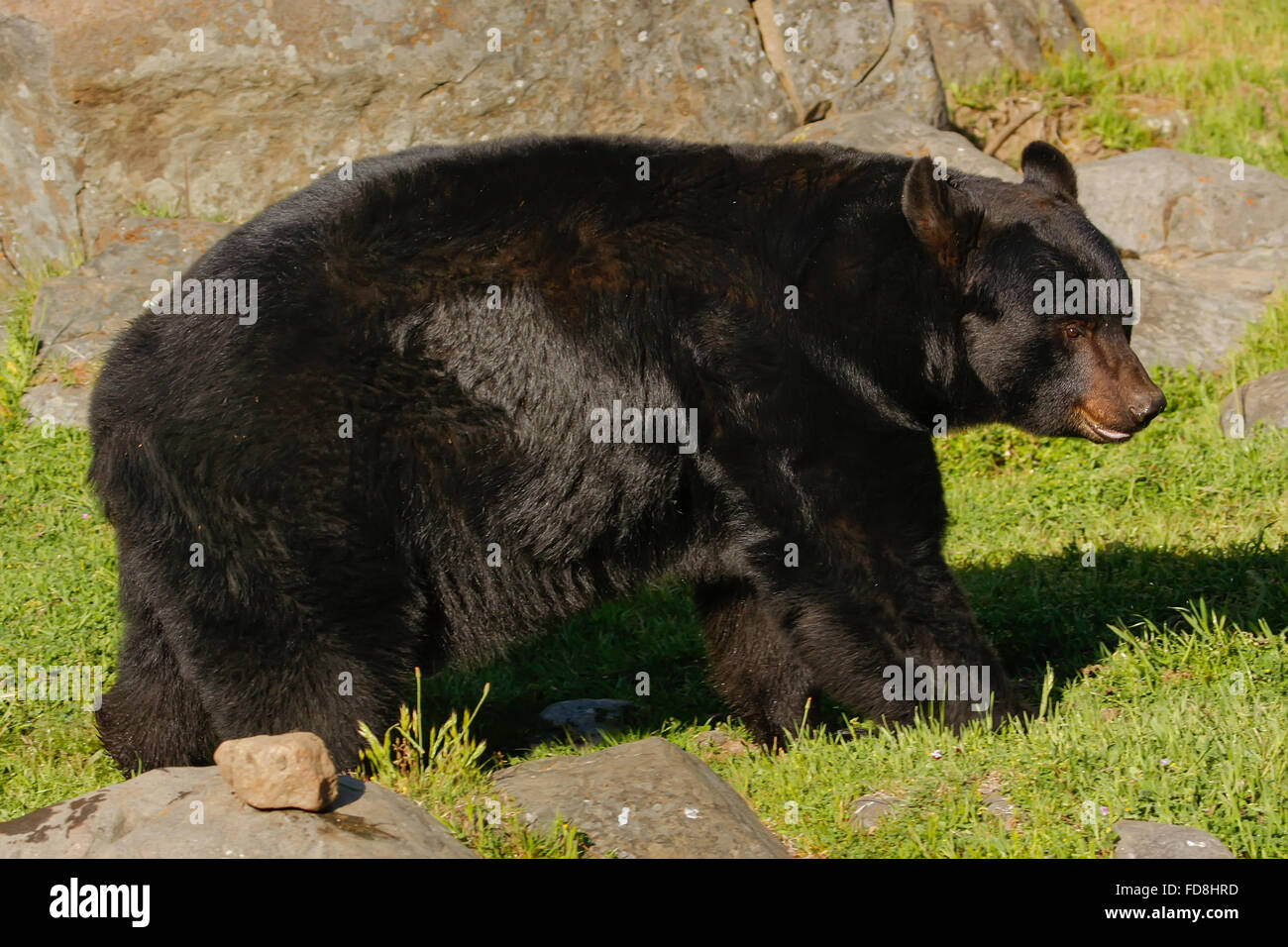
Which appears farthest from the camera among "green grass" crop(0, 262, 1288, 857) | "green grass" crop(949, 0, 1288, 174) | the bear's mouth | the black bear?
"green grass" crop(949, 0, 1288, 174)

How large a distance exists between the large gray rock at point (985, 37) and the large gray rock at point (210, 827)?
35.4ft

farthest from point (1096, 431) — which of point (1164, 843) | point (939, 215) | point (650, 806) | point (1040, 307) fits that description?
point (650, 806)

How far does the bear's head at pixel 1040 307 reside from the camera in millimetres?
5527

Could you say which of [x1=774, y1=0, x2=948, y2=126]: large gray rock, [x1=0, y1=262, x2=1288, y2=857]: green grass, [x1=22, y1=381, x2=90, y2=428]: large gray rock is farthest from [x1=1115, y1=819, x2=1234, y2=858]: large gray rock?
[x1=774, y1=0, x2=948, y2=126]: large gray rock

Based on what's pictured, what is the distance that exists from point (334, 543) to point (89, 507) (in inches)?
158

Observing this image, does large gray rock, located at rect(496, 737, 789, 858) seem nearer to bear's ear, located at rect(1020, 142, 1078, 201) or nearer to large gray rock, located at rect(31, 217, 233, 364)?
bear's ear, located at rect(1020, 142, 1078, 201)

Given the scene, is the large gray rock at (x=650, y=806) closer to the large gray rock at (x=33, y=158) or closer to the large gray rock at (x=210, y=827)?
the large gray rock at (x=210, y=827)

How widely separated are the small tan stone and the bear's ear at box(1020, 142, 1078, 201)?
3.88m

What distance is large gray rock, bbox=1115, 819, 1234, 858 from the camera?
4211 millimetres

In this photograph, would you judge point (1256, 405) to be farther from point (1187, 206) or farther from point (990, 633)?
point (990, 633)

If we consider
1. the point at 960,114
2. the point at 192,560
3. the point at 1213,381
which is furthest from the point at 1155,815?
the point at 960,114

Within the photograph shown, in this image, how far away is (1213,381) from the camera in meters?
9.45

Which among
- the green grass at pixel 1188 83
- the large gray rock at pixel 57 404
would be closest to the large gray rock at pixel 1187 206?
the green grass at pixel 1188 83
